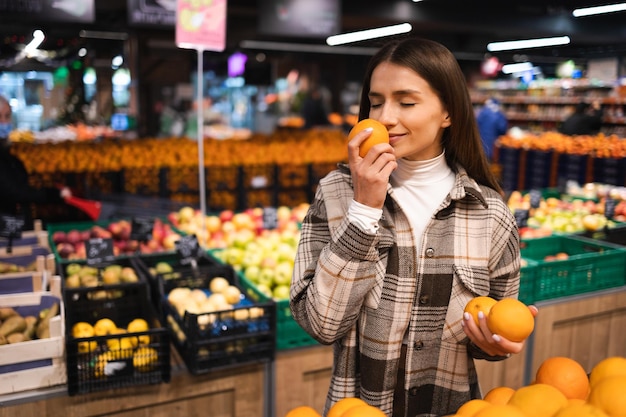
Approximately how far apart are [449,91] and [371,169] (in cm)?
35

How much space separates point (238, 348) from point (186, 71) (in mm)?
10412

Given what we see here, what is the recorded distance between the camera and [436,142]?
158cm

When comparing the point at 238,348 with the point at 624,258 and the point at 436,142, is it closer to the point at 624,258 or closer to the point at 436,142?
the point at 436,142

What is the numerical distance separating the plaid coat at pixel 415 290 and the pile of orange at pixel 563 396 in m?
0.23

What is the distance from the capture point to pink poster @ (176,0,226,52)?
146 inches

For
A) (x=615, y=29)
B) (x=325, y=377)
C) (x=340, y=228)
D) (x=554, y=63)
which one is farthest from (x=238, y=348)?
(x=554, y=63)

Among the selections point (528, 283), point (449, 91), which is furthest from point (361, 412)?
point (528, 283)

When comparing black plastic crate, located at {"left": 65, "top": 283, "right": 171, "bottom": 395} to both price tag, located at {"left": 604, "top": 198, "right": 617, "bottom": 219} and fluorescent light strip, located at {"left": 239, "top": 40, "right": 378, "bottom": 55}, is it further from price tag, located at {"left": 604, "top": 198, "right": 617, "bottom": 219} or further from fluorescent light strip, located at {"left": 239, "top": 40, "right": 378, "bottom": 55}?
fluorescent light strip, located at {"left": 239, "top": 40, "right": 378, "bottom": 55}

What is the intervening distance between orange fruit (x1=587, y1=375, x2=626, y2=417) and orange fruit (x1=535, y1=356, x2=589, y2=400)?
0.43 feet

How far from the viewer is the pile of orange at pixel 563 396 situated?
1.11 metres

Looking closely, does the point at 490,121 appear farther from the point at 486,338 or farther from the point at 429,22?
the point at 486,338

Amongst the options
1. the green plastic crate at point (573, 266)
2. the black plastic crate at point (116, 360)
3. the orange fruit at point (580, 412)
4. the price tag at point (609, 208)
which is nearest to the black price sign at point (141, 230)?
the black plastic crate at point (116, 360)

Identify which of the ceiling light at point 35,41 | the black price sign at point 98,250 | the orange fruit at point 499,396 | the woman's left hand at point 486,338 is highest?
the ceiling light at point 35,41

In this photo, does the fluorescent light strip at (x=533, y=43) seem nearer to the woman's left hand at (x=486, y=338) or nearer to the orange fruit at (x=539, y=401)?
the woman's left hand at (x=486, y=338)
